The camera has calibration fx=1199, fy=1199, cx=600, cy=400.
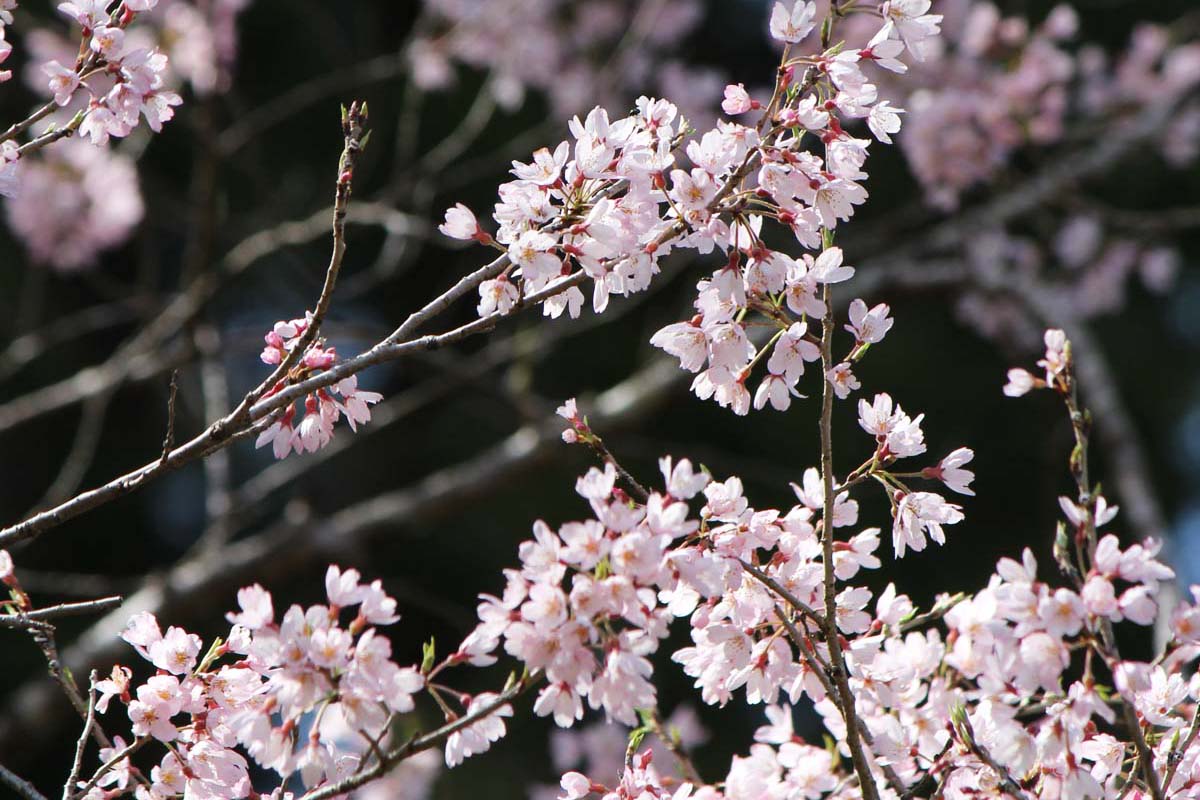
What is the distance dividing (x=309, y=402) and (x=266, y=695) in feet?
1.06

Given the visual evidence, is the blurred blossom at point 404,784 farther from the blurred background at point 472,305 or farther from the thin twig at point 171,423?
the thin twig at point 171,423

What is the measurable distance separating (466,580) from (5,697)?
7.65 ft

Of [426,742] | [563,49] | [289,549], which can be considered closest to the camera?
[426,742]

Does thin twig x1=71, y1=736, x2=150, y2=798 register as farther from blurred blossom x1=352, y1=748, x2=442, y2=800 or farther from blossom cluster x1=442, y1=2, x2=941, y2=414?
blurred blossom x1=352, y1=748, x2=442, y2=800

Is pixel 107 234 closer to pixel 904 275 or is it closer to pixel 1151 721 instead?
pixel 904 275

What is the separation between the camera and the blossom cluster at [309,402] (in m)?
1.24

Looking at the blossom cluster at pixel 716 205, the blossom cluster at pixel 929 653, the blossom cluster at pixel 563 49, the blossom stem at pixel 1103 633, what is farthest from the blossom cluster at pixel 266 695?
the blossom cluster at pixel 563 49

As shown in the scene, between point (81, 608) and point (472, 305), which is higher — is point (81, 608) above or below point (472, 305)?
below

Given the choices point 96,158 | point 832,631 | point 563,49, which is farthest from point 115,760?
point 563,49

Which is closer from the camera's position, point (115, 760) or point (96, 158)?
point (115, 760)

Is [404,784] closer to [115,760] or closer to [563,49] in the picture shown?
[563,49]

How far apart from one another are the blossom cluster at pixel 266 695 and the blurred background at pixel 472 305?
3.46 feet

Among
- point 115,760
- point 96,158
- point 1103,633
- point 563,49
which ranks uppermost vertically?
point 563,49

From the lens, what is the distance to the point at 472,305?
20.3 ft
